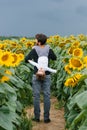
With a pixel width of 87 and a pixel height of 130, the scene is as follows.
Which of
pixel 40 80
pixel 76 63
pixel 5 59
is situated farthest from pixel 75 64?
pixel 40 80

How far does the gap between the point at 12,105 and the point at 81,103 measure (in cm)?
154

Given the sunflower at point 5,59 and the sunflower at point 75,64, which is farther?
the sunflower at point 75,64

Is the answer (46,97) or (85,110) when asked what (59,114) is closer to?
(46,97)

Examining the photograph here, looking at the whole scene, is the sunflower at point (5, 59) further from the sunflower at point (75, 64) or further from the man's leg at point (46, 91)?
the man's leg at point (46, 91)

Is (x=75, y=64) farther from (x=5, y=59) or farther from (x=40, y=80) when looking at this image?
(x=40, y=80)

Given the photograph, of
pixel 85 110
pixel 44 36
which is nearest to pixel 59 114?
pixel 44 36

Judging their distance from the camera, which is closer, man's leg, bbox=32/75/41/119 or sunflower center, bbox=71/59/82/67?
sunflower center, bbox=71/59/82/67

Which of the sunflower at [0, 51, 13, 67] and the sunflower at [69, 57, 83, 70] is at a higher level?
the sunflower at [69, 57, 83, 70]

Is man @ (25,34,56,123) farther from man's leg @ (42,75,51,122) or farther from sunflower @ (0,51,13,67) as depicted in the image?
sunflower @ (0,51,13,67)

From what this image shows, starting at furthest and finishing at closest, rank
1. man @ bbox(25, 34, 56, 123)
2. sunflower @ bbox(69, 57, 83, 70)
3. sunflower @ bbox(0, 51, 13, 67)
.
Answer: man @ bbox(25, 34, 56, 123)
sunflower @ bbox(69, 57, 83, 70)
sunflower @ bbox(0, 51, 13, 67)

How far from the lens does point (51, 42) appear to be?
538 inches

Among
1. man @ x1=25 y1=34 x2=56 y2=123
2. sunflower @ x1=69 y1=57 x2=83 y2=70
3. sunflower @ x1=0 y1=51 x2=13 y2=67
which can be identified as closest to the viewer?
sunflower @ x1=0 y1=51 x2=13 y2=67

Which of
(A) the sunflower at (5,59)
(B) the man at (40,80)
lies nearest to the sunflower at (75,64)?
(A) the sunflower at (5,59)

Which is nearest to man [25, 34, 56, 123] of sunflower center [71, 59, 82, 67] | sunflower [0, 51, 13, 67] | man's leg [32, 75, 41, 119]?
man's leg [32, 75, 41, 119]
